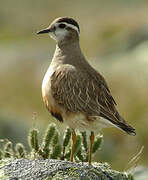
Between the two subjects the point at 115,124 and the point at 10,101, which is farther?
the point at 10,101

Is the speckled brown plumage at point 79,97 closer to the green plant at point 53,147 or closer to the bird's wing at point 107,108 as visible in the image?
the bird's wing at point 107,108

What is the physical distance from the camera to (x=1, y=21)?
225 feet

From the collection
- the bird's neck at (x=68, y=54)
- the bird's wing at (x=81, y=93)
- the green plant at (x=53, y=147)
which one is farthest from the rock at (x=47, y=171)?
the bird's neck at (x=68, y=54)

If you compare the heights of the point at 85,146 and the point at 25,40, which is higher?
the point at 25,40

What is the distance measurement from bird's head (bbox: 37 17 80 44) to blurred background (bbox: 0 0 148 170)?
1.25 m

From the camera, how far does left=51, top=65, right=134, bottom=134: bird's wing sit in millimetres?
8812

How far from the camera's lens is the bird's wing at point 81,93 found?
8812 millimetres

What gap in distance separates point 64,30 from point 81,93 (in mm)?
1452

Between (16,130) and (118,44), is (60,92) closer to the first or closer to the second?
(16,130)

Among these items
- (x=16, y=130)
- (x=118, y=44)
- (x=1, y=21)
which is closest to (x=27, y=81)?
(x=118, y=44)

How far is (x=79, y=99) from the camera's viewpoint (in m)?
8.89

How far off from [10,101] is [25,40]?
24.6m

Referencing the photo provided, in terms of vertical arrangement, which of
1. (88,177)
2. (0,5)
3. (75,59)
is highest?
(0,5)

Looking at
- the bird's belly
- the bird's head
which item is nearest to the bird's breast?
the bird's belly
